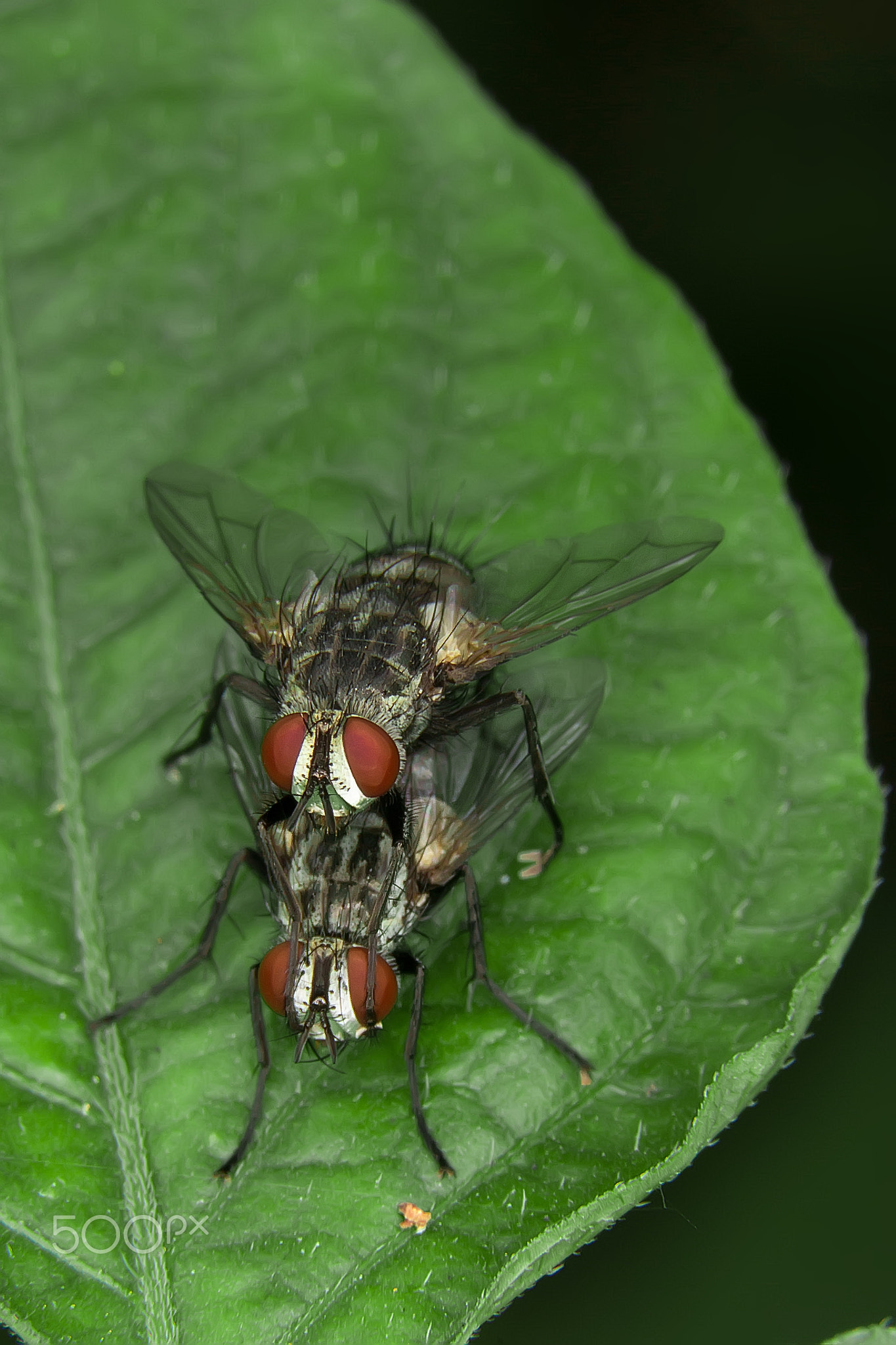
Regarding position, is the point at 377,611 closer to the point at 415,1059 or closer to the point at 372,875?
the point at 372,875

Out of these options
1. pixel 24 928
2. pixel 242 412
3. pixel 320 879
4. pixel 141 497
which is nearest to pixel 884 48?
pixel 242 412

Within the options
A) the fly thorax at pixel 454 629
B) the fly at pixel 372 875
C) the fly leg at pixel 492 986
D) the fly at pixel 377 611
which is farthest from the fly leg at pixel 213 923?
the fly thorax at pixel 454 629

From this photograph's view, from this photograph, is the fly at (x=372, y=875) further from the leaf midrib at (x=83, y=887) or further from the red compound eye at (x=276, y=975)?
the leaf midrib at (x=83, y=887)

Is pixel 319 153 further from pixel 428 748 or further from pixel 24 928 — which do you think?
pixel 24 928

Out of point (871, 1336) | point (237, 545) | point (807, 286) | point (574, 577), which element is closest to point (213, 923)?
point (237, 545)

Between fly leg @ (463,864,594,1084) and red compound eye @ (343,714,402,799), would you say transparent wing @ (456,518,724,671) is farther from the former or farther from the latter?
fly leg @ (463,864,594,1084)

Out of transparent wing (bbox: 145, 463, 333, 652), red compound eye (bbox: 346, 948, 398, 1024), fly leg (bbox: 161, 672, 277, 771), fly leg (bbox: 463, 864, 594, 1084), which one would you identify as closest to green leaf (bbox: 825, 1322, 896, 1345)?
fly leg (bbox: 463, 864, 594, 1084)
